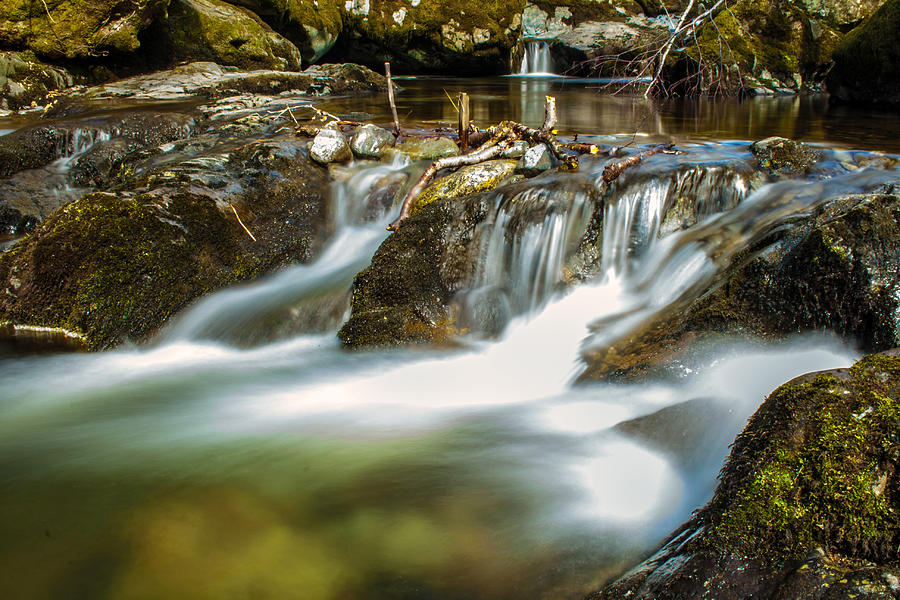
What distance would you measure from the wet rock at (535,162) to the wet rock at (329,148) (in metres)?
2.44

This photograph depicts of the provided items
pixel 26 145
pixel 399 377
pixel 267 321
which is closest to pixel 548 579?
pixel 399 377

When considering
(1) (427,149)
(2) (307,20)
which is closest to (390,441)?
(1) (427,149)

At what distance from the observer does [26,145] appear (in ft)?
29.9

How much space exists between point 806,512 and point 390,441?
246 cm

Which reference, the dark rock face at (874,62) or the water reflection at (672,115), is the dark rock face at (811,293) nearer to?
the water reflection at (672,115)

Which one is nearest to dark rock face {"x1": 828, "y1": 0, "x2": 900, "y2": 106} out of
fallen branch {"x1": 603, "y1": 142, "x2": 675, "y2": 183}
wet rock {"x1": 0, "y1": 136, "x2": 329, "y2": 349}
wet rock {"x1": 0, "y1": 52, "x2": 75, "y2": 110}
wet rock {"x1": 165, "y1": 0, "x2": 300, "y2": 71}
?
fallen branch {"x1": 603, "y1": 142, "x2": 675, "y2": 183}

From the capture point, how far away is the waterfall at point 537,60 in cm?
3006

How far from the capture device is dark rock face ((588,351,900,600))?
1796 mm

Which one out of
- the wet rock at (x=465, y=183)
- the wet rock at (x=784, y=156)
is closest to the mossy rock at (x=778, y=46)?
the wet rock at (x=784, y=156)

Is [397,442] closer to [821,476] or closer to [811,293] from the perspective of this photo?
[821,476]

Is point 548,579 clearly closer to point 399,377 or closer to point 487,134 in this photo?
point 399,377

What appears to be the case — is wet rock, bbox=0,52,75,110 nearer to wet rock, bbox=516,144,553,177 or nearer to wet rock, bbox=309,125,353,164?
wet rock, bbox=309,125,353,164

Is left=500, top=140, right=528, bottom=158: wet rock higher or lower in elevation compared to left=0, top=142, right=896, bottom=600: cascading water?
higher

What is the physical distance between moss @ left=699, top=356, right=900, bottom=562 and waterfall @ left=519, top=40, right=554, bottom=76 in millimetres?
30119
